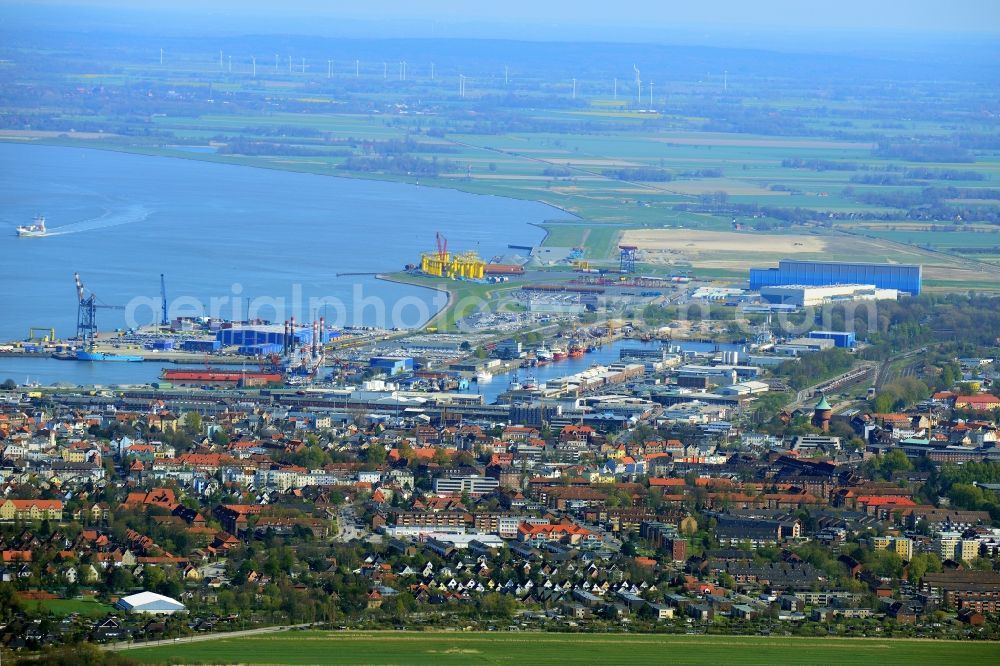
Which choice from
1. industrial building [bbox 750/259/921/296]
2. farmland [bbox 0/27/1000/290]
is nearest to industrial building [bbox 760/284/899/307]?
industrial building [bbox 750/259/921/296]

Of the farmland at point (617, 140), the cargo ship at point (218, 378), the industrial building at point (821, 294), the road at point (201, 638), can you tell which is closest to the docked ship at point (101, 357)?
the cargo ship at point (218, 378)

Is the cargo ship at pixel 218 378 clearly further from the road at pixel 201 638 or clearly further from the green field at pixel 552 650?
the green field at pixel 552 650

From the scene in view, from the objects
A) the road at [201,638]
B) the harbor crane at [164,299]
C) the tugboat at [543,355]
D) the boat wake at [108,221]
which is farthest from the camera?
the boat wake at [108,221]

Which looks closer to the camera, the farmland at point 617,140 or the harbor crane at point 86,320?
the harbor crane at point 86,320

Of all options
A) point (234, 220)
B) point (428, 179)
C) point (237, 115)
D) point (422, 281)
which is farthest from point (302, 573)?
point (237, 115)

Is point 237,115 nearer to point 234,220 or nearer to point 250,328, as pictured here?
point 234,220
